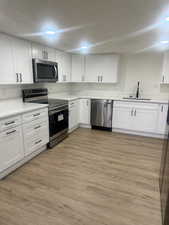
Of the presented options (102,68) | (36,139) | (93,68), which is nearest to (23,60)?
(36,139)

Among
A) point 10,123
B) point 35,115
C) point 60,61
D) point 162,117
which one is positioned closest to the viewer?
point 10,123

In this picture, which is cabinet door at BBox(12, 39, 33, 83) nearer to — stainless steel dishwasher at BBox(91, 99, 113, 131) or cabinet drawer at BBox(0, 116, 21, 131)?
cabinet drawer at BBox(0, 116, 21, 131)

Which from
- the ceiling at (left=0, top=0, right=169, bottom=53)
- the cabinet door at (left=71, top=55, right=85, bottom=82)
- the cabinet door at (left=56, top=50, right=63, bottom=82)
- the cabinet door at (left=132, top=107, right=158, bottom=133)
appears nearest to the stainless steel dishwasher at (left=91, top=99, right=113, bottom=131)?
the cabinet door at (left=132, top=107, right=158, bottom=133)

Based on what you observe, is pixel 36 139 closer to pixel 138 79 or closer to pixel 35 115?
pixel 35 115

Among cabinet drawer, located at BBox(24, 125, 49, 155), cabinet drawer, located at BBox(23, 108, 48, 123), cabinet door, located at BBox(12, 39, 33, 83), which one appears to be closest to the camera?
cabinet drawer, located at BBox(23, 108, 48, 123)

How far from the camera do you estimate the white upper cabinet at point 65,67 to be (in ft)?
13.3

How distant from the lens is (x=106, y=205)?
177 centimetres

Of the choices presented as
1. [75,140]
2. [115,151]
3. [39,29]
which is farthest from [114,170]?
[39,29]

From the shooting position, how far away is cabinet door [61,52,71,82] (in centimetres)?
410

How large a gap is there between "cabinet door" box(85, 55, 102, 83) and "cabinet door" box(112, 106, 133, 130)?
1098 mm

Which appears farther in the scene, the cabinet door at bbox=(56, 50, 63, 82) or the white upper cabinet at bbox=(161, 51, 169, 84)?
the cabinet door at bbox=(56, 50, 63, 82)

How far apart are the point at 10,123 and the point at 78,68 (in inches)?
115

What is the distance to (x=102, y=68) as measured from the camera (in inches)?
170

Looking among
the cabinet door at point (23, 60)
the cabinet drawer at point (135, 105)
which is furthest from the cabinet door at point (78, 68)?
the cabinet door at point (23, 60)
